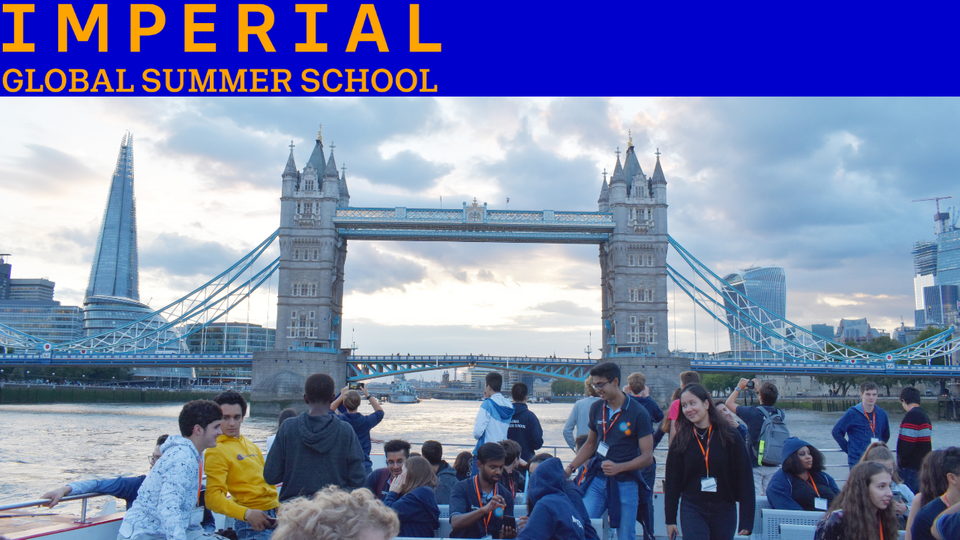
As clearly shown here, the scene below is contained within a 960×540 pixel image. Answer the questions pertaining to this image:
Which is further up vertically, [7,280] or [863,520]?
[7,280]

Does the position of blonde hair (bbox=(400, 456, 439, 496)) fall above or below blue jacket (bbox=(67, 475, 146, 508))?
above

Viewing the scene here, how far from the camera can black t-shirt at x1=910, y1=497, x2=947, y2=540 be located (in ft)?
9.04

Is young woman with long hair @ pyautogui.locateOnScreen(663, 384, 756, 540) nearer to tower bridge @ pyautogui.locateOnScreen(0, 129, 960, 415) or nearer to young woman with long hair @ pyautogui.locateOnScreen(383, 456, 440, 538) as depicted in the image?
young woman with long hair @ pyautogui.locateOnScreen(383, 456, 440, 538)

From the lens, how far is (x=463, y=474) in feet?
16.3

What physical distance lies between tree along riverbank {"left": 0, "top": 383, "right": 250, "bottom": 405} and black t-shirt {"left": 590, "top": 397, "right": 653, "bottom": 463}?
144 ft

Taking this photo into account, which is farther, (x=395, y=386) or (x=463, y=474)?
(x=395, y=386)

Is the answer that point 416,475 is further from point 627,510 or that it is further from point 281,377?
point 281,377

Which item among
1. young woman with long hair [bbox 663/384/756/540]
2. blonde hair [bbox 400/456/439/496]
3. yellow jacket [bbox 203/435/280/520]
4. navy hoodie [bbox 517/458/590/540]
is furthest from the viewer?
blonde hair [bbox 400/456/439/496]

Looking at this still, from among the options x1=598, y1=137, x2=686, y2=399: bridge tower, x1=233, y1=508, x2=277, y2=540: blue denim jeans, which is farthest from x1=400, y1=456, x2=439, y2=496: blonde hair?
x1=598, y1=137, x2=686, y2=399: bridge tower

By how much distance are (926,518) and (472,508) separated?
215 centimetres

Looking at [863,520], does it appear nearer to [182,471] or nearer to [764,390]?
[764,390]

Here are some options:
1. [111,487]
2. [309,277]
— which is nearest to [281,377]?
[309,277]
